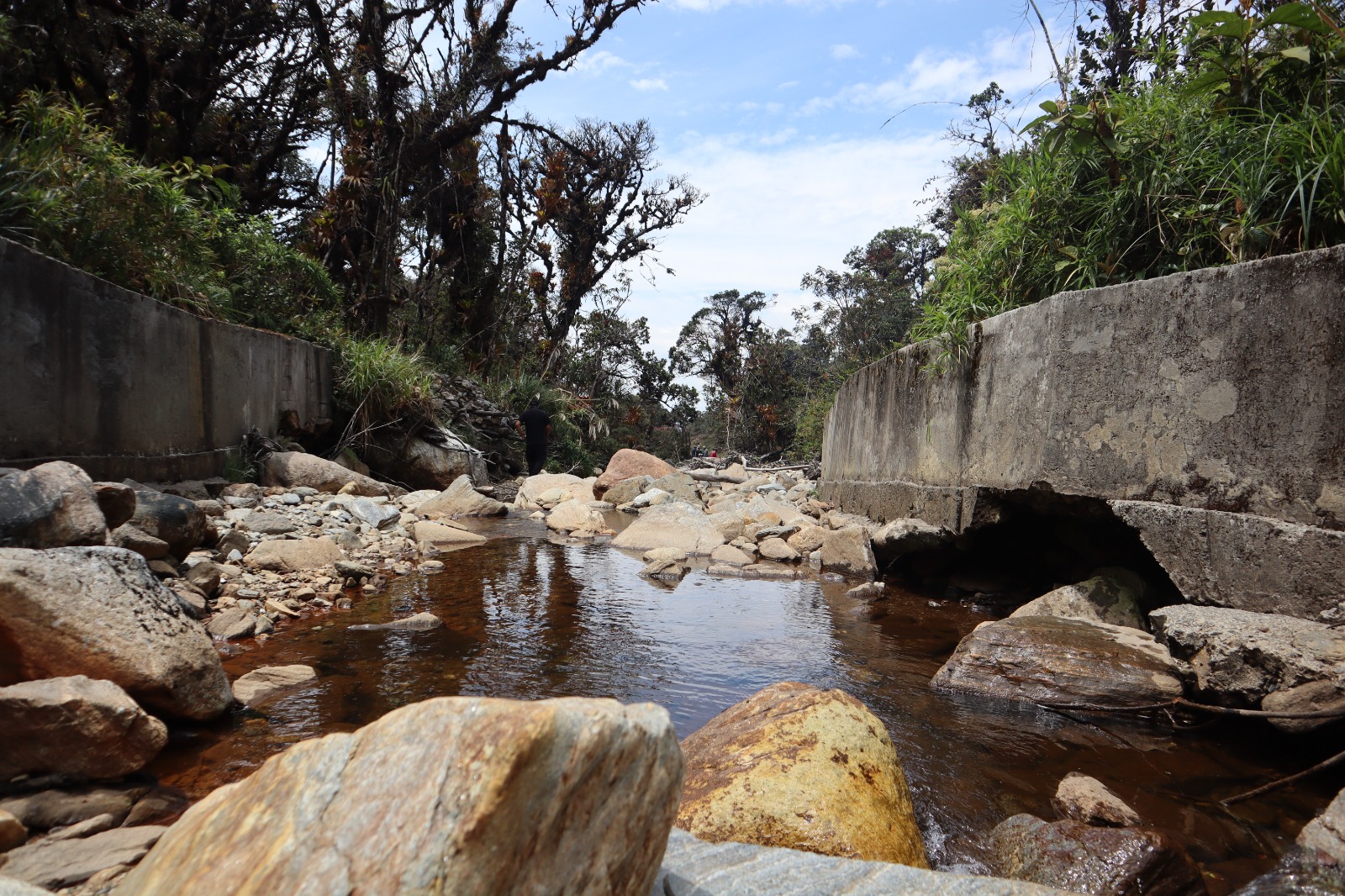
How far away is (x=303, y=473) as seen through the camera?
24.3ft

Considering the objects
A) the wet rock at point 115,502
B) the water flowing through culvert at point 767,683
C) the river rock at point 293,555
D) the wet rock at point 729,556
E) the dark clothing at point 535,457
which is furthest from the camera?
the dark clothing at point 535,457

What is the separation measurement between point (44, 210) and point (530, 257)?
1529 cm

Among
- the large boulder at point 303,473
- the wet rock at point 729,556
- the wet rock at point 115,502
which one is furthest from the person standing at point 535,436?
the wet rock at point 115,502

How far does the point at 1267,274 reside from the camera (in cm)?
297

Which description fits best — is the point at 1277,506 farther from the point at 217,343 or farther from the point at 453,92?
the point at 453,92

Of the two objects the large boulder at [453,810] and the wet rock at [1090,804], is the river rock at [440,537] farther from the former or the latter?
the large boulder at [453,810]

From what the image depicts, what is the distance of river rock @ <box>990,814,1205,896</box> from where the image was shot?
1.73 metres

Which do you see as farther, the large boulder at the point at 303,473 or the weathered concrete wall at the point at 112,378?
the large boulder at the point at 303,473

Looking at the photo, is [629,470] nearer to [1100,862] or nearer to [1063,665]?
[1063,665]

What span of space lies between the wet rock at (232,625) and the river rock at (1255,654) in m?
4.24

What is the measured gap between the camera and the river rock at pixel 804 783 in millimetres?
1915

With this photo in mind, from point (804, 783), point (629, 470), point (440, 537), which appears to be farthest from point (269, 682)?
point (629, 470)

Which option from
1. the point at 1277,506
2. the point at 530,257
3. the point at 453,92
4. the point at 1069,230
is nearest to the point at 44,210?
the point at 1069,230

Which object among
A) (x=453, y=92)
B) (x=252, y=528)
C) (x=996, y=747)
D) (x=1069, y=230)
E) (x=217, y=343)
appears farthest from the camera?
(x=453, y=92)
